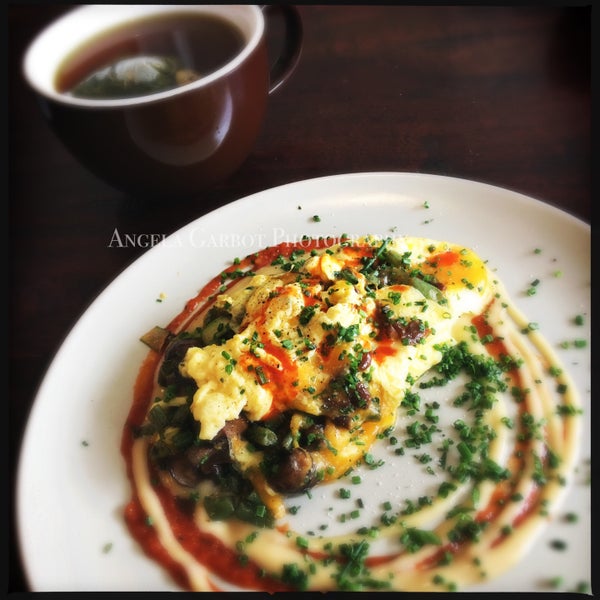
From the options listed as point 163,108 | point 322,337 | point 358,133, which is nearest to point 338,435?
point 322,337

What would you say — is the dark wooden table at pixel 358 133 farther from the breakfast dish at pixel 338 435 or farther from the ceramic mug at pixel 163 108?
the breakfast dish at pixel 338 435

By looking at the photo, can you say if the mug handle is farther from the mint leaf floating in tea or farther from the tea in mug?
the mint leaf floating in tea

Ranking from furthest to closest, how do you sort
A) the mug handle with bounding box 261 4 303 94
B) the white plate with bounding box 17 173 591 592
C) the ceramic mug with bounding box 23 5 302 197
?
the mug handle with bounding box 261 4 303 94 → the ceramic mug with bounding box 23 5 302 197 → the white plate with bounding box 17 173 591 592

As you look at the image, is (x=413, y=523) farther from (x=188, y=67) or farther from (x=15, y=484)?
(x=188, y=67)

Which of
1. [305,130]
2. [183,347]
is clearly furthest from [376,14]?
[183,347]

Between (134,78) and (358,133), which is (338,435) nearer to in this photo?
(134,78)

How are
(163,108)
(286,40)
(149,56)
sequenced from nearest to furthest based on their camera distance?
(163,108) < (149,56) < (286,40)

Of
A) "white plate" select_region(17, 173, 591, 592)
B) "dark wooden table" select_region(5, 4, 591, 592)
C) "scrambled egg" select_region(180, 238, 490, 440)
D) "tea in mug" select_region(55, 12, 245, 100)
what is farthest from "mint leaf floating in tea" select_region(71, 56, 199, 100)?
"scrambled egg" select_region(180, 238, 490, 440)

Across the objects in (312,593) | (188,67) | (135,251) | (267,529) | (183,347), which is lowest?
(312,593)
